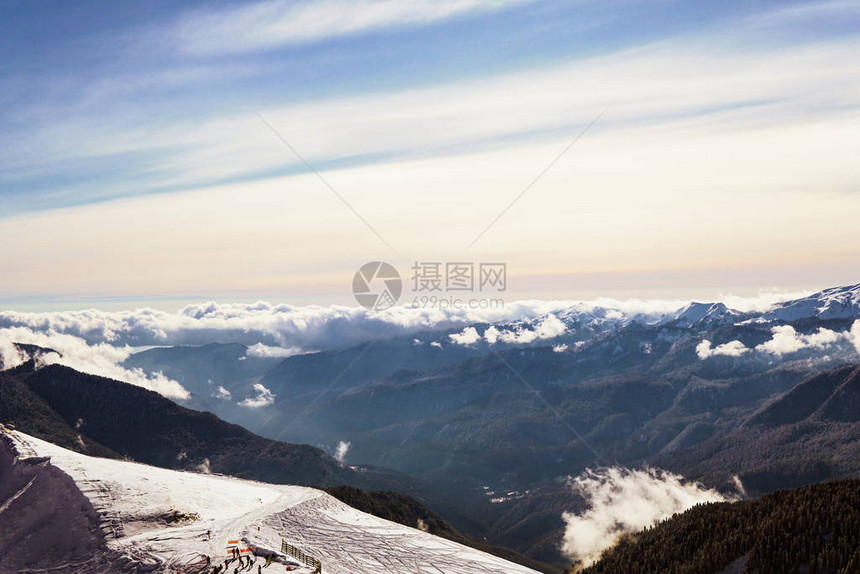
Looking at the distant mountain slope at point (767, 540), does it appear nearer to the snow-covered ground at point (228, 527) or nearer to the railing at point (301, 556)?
the snow-covered ground at point (228, 527)

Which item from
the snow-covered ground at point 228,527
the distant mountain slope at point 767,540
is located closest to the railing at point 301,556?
the snow-covered ground at point 228,527

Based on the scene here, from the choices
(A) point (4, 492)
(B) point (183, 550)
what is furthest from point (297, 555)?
(A) point (4, 492)

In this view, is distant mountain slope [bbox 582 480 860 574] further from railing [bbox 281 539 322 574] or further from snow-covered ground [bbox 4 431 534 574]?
railing [bbox 281 539 322 574]

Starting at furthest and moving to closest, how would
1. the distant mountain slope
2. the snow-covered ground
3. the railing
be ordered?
the distant mountain slope → the snow-covered ground → the railing

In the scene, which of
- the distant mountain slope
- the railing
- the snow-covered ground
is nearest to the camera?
the railing

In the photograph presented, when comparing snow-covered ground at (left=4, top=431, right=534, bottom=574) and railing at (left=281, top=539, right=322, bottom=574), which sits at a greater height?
railing at (left=281, top=539, right=322, bottom=574)

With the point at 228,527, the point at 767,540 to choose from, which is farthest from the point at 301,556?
the point at 767,540

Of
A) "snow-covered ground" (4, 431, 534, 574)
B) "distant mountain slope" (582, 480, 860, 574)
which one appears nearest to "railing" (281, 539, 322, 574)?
"snow-covered ground" (4, 431, 534, 574)
